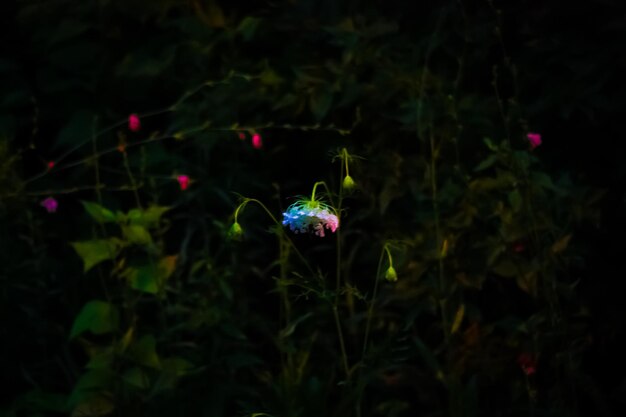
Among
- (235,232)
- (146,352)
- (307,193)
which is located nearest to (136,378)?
(146,352)

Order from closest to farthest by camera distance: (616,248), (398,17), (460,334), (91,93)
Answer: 1. (460,334)
2. (616,248)
3. (398,17)
4. (91,93)

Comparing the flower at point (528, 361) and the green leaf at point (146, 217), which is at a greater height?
the green leaf at point (146, 217)

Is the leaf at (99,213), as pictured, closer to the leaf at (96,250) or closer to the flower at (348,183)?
the leaf at (96,250)

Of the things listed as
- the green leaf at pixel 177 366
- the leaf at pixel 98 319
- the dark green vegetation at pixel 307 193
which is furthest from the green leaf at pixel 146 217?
the green leaf at pixel 177 366

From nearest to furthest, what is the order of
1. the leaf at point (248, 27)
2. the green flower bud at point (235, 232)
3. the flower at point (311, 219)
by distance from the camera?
the flower at point (311, 219), the green flower bud at point (235, 232), the leaf at point (248, 27)

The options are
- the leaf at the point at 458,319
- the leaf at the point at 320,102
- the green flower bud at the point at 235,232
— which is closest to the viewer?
the green flower bud at the point at 235,232

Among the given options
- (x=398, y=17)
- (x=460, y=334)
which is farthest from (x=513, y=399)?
(x=398, y=17)

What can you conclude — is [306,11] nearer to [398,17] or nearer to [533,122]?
[398,17]
